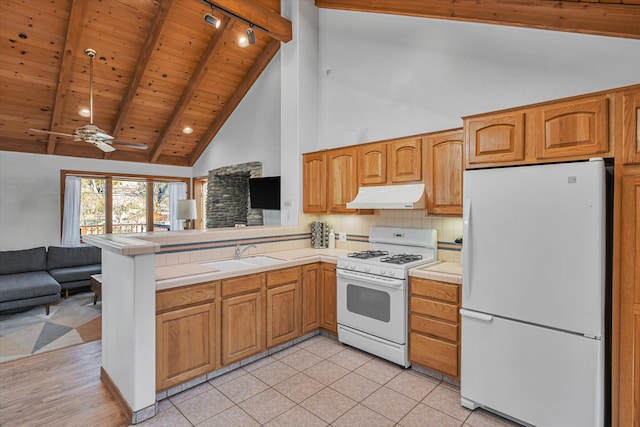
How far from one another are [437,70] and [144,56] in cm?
435

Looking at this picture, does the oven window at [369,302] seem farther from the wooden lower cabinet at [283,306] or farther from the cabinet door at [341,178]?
the cabinet door at [341,178]

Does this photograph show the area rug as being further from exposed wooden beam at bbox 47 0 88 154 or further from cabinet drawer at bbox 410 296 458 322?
cabinet drawer at bbox 410 296 458 322

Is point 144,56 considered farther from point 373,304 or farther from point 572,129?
point 572,129

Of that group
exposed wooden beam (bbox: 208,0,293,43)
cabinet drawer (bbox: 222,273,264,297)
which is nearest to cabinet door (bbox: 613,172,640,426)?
cabinet drawer (bbox: 222,273,264,297)

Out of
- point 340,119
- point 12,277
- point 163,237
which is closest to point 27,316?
point 12,277

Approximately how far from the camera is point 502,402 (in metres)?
2.21

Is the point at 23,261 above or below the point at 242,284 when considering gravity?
below

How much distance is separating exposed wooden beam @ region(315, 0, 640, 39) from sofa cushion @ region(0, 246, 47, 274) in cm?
652

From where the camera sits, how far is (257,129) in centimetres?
592

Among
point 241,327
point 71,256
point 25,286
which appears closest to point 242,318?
point 241,327

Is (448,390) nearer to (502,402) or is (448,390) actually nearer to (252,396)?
(502,402)

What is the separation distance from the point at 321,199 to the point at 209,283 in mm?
1835


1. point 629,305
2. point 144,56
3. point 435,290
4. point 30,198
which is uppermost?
point 144,56

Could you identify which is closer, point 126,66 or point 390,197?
point 390,197
